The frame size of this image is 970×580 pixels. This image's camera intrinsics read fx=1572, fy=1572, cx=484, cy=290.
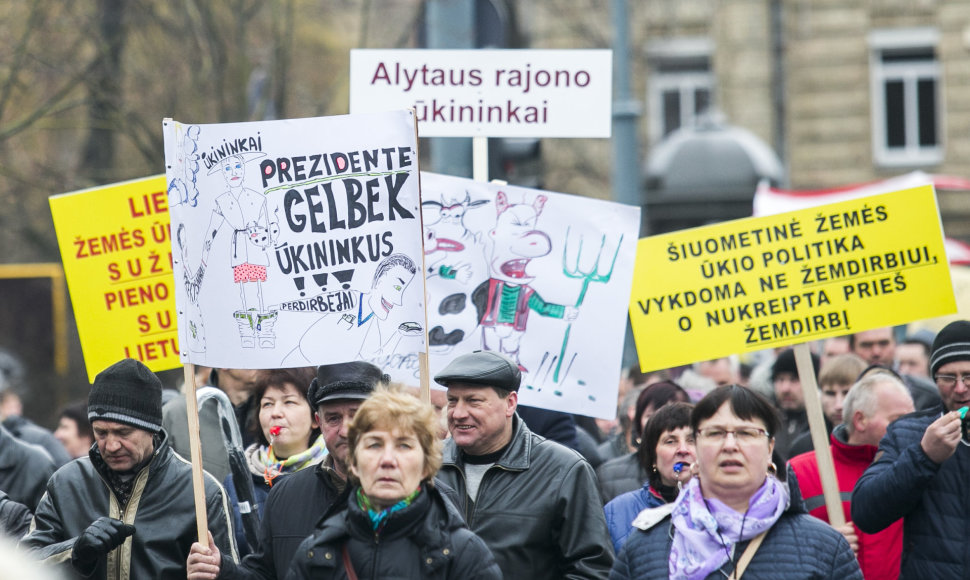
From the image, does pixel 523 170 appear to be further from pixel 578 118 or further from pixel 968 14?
pixel 968 14

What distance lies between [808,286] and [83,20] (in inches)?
363

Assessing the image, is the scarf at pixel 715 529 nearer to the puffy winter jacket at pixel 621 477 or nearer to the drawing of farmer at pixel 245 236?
the drawing of farmer at pixel 245 236

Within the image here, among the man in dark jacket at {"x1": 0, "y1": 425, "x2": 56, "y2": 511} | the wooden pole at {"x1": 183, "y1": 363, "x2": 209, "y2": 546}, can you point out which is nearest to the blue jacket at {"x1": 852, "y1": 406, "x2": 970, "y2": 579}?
the wooden pole at {"x1": 183, "y1": 363, "x2": 209, "y2": 546}

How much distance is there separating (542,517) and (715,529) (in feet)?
2.66

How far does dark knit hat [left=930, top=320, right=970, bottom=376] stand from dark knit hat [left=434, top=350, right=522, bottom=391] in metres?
1.57

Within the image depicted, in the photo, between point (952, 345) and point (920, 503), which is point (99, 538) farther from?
point (952, 345)

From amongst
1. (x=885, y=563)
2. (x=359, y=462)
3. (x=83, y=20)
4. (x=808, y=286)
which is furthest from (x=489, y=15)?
(x=83, y=20)

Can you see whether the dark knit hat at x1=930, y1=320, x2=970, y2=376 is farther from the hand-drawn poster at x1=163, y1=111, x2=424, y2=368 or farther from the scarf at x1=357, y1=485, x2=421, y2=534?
the scarf at x1=357, y1=485, x2=421, y2=534

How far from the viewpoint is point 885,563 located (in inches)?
238

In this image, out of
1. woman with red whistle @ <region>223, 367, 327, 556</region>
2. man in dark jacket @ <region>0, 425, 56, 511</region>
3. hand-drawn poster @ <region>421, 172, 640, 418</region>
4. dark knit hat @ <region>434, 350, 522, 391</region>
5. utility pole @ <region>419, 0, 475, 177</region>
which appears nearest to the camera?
dark knit hat @ <region>434, 350, 522, 391</region>

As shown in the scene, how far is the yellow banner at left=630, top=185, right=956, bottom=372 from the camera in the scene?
254 inches

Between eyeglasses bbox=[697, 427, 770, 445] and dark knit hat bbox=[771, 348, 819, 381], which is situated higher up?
dark knit hat bbox=[771, 348, 819, 381]

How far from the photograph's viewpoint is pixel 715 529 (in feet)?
14.6

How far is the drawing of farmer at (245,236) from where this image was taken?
543 cm
